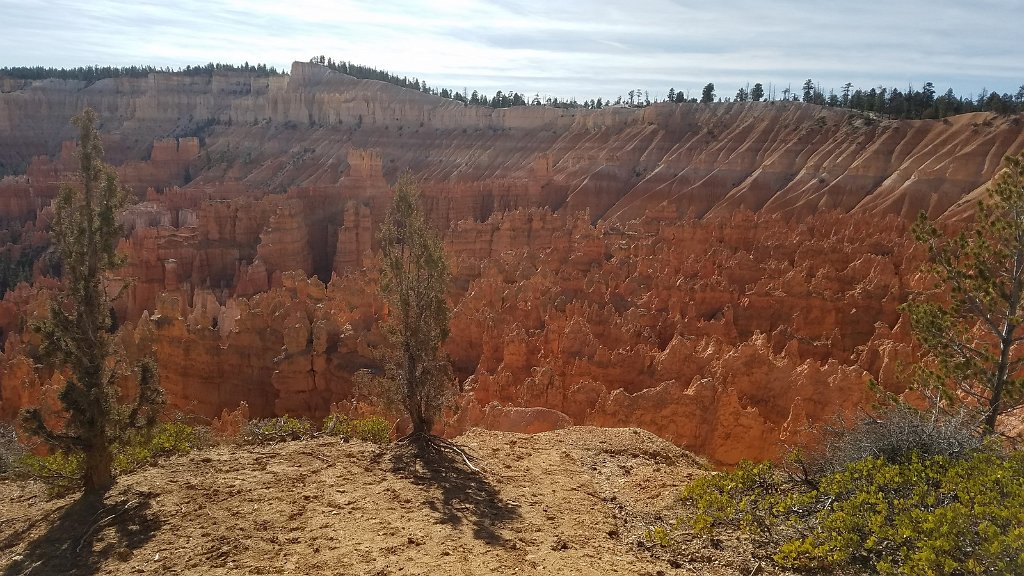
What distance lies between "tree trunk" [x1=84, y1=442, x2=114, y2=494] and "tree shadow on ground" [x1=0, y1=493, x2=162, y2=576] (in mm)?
222

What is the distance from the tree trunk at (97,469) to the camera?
28.5ft

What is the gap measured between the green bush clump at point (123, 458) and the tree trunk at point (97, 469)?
282mm

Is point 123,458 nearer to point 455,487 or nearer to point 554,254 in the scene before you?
point 455,487

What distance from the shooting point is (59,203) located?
328 inches

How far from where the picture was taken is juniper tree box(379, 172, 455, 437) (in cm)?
1043

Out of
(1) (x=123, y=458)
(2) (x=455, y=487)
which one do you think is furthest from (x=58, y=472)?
(2) (x=455, y=487)

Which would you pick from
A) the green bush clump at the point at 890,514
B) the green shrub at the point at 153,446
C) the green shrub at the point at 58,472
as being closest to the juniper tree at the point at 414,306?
the green shrub at the point at 153,446

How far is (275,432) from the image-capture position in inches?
440

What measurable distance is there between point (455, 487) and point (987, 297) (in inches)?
355

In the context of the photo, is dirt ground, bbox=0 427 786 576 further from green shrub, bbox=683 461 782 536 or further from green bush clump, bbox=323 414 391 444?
green bush clump, bbox=323 414 391 444

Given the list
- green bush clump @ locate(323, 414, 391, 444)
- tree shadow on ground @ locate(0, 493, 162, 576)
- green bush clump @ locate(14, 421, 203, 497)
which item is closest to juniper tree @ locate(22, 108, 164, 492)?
green bush clump @ locate(14, 421, 203, 497)

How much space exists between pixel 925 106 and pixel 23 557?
75.9 metres

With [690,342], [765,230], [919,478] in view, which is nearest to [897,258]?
[765,230]

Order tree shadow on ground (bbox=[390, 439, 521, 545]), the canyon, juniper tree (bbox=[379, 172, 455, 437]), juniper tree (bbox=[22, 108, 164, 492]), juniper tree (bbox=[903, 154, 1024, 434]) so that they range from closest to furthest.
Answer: tree shadow on ground (bbox=[390, 439, 521, 545])
juniper tree (bbox=[22, 108, 164, 492])
juniper tree (bbox=[903, 154, 1024, 434])
juniper tree (bbox=[379, 172, 455, 437])
the canyon
